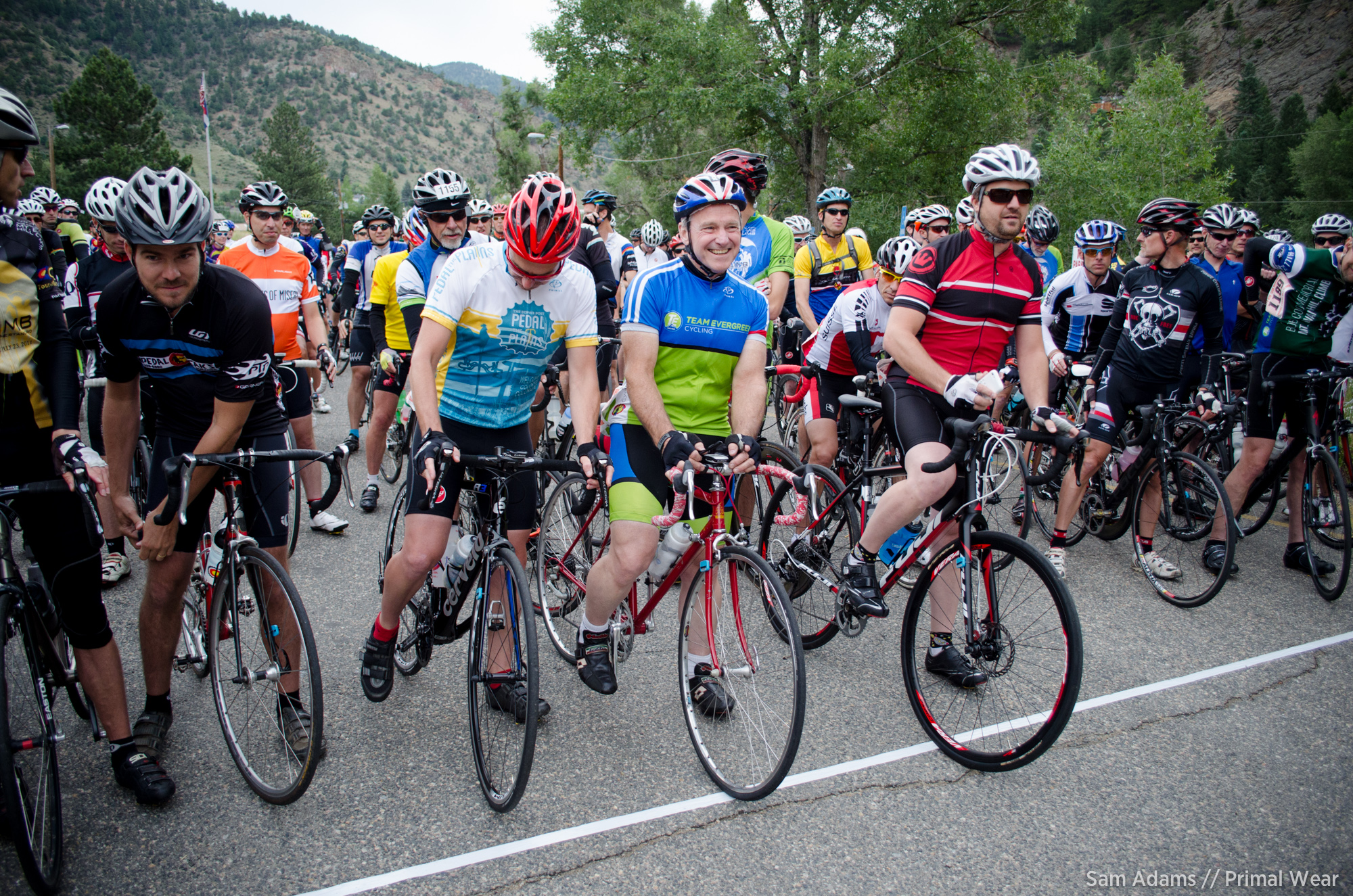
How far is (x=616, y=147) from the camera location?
3778 cm

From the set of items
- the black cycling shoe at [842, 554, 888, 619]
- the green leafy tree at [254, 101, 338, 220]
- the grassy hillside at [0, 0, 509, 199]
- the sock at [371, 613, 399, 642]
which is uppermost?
the grassy hillside at [0, 0, 509, 199]

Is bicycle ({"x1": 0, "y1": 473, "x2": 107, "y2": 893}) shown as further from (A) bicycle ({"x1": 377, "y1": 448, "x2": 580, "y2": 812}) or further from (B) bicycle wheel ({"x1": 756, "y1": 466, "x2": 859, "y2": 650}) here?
(B) bicycle wheel ({"x1": 756, "y1": 466, "x2": 859, "y2": 650})

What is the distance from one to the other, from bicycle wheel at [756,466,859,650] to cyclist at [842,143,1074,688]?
0.57 metres

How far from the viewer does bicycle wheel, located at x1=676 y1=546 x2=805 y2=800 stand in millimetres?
3008

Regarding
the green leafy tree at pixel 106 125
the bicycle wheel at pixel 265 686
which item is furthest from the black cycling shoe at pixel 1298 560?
the green leafy tree at pixel 106 125

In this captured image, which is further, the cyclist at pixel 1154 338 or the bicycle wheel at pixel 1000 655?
the cyclist at pixel 1154 338

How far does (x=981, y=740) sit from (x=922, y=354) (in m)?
1.69

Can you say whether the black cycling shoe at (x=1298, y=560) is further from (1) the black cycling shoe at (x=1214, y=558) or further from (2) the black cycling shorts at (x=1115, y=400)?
(2) the black cycling shorts at (x=1115, y=400)

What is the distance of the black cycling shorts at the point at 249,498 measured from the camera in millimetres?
3166

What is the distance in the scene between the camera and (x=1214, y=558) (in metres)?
5.09

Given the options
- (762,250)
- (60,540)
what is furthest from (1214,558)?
(60,540)

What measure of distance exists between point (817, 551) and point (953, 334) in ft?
4.58

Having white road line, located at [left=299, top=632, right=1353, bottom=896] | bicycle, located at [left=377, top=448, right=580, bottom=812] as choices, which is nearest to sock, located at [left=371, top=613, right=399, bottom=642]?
bicycle, located at [left=377, top=448, right=580, bottom=812]

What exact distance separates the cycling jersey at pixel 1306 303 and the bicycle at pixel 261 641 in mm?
6032
